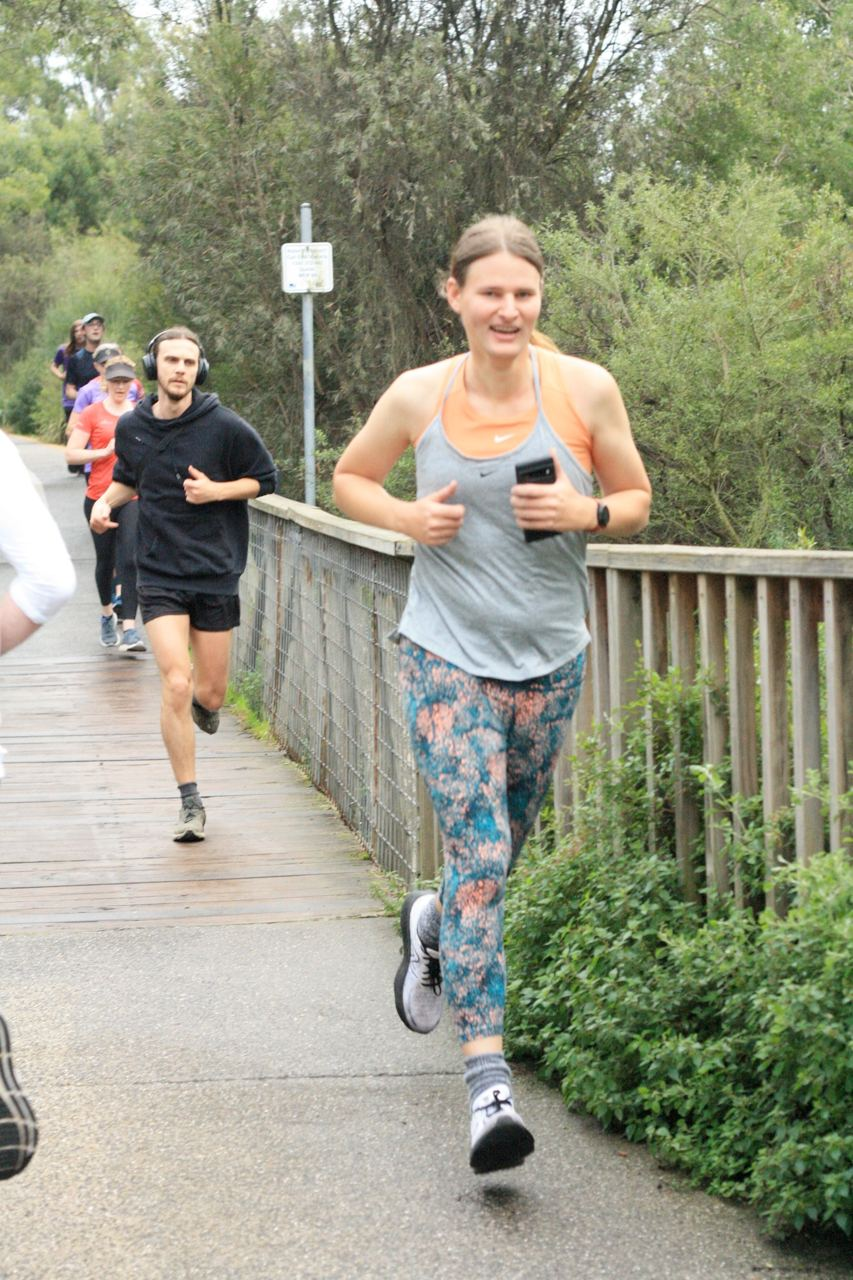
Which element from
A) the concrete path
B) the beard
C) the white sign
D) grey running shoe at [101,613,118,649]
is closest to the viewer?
the concrete path

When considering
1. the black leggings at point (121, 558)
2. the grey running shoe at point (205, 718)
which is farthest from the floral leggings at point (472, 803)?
the black leggings at point (121, 558)

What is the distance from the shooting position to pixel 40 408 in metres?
48.5

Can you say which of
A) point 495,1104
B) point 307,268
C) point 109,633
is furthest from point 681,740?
point 307,268

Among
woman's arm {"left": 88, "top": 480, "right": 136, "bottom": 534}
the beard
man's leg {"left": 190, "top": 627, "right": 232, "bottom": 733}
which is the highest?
the beard

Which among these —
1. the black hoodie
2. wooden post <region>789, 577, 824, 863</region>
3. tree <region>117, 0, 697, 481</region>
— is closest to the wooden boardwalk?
A: the black hoodie

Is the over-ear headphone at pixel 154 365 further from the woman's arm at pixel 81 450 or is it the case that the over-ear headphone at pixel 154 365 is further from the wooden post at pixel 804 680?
the woman's arm at pixel 81 450

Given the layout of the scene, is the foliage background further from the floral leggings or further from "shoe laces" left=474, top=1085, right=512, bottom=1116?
"shoe laces" left=474, top=1085, right=512, bottom=1116

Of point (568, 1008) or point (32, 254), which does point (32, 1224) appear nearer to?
point (568, 1008)

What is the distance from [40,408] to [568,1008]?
149 ft

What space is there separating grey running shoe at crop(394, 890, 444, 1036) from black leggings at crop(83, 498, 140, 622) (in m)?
8.73

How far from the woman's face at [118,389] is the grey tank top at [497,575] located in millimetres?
9171

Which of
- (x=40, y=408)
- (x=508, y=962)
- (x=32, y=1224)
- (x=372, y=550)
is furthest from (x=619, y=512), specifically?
(x=40, y=408)

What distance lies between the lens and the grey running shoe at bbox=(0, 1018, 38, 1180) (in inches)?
133

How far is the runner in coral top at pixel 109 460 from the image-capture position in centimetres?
1311
